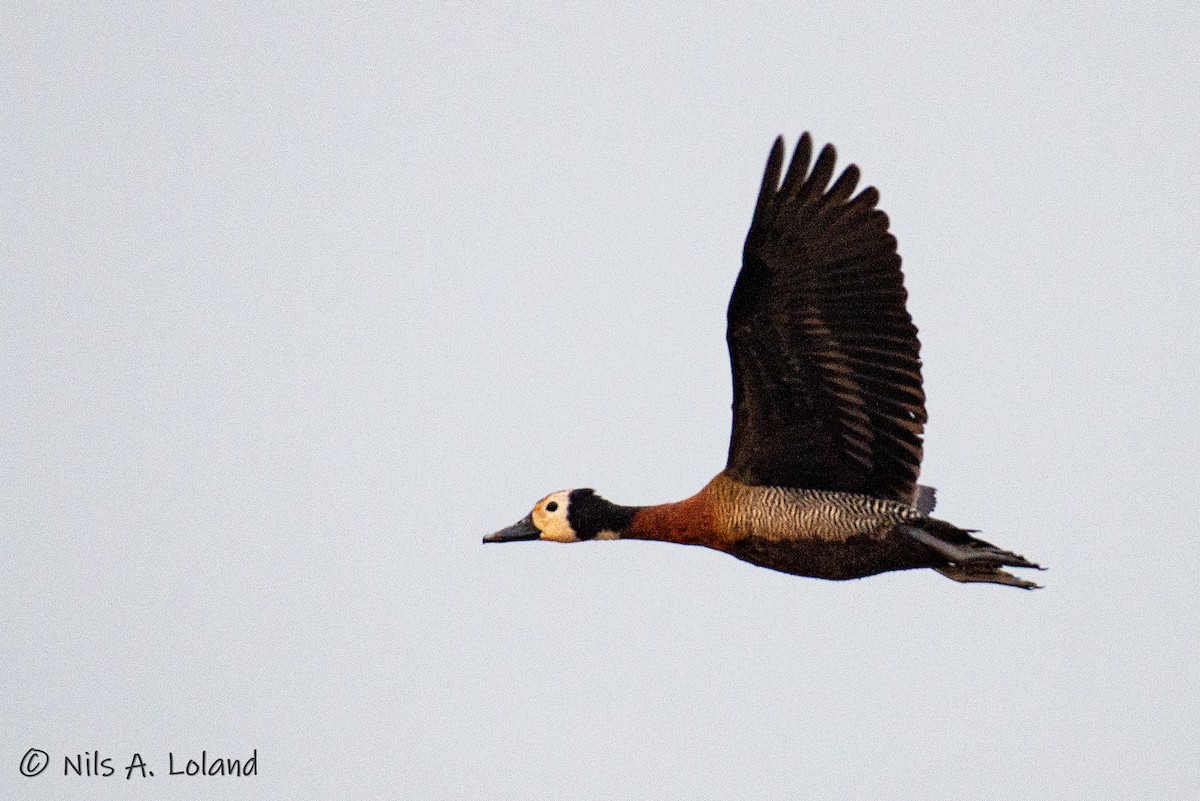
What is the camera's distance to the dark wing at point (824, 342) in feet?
35.8

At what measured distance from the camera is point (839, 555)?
1144cm

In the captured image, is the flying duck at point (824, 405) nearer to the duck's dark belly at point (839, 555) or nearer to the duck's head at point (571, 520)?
the duck's dark belly at point (839, 555)

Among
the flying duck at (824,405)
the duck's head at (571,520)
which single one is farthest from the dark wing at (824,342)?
the duck's head at (571,520)

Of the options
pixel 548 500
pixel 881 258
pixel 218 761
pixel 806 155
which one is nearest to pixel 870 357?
pixel 881 258

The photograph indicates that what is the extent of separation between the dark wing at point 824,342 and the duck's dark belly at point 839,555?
376 mm

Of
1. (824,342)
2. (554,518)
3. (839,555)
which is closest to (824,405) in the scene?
(824,342)

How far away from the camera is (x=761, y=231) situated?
1084cm

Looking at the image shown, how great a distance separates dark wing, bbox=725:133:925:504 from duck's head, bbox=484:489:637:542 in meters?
1.40

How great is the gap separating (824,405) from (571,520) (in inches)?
91.7

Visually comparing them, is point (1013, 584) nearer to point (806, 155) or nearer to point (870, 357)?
point (870, 357)

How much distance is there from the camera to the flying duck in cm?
1092

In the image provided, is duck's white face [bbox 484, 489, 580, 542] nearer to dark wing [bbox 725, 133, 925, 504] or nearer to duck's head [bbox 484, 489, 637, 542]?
duck's head [bbox 484, 489, 637, 542]

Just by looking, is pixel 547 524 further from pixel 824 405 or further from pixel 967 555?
pixel 967 555

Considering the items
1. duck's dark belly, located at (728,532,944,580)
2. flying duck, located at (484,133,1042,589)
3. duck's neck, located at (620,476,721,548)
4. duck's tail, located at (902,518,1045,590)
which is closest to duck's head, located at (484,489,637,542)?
Answer: duck's neck, located at (620,476,721,548)
